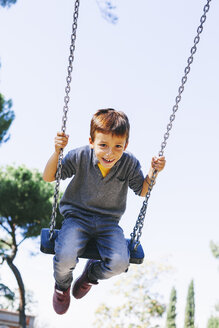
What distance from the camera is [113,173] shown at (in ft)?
8.66

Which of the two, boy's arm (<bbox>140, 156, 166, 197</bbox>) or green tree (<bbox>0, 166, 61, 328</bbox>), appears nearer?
boy's arm (<bbox>140, 156, 166, 197</bbox>)

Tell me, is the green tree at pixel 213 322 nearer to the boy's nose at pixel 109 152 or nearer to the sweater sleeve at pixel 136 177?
the sweater sleeve at pixel 136 177

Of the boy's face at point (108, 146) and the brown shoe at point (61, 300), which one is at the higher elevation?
the boy's face at point (108, 146)

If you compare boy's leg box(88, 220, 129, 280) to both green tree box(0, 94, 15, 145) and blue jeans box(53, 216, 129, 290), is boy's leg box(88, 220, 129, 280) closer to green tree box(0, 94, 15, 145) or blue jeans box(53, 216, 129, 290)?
blue jeans box(53, 216, 129, 290)

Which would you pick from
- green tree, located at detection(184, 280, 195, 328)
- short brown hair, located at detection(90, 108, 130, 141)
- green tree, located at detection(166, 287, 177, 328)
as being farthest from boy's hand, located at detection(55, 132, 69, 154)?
green tree, located at detection(184, 280, 195, 328)

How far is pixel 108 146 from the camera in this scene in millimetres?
2412

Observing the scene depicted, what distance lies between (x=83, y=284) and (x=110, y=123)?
1181mm

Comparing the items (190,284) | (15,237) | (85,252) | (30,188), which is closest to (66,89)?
(85,252)

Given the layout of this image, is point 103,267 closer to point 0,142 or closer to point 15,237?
point 0,142

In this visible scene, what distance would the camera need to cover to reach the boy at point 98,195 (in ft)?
7.84

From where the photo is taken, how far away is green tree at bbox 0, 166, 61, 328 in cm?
1285

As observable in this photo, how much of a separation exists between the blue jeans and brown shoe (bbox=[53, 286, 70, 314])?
0.14 m

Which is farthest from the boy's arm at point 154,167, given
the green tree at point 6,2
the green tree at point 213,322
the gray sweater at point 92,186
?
the green tree at point 213,322

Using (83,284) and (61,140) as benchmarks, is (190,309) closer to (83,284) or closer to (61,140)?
(83,284)
